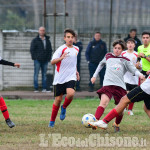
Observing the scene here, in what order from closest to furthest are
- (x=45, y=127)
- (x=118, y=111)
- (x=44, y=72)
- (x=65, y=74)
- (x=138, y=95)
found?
(x=138, y=95)
(x=118, y=111)
(x=45, y=127)
(x=65, y=74)
(x=44, y=72)

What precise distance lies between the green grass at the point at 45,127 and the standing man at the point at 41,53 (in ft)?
7.75

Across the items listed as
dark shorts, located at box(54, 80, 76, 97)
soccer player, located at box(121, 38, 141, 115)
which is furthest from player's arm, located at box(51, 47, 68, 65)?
soccer player, located at box(121, 38, 141, 115)

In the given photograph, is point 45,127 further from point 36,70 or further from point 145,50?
point 36,70

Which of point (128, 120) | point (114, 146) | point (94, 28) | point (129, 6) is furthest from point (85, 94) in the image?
point (114, 146)

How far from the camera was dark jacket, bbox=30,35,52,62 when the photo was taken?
14.0m

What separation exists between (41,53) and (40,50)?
111 mm

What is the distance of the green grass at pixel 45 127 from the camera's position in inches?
263

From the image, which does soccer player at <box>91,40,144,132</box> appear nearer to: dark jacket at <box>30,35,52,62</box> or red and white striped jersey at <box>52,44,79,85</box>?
red and white striped jersey at <box>52,44,79,85</box>

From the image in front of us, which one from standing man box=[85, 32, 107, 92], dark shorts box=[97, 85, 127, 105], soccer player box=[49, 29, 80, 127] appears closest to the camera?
dark shorts box=[97, 85, 127, 105]

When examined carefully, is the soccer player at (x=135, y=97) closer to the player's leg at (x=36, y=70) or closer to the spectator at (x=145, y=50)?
the spectator at (x=145, y=50)

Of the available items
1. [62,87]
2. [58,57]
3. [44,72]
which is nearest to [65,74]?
[62,87]

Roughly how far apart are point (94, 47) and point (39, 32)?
1883 mm

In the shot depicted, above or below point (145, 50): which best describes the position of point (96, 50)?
below

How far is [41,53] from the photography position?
14023mm
